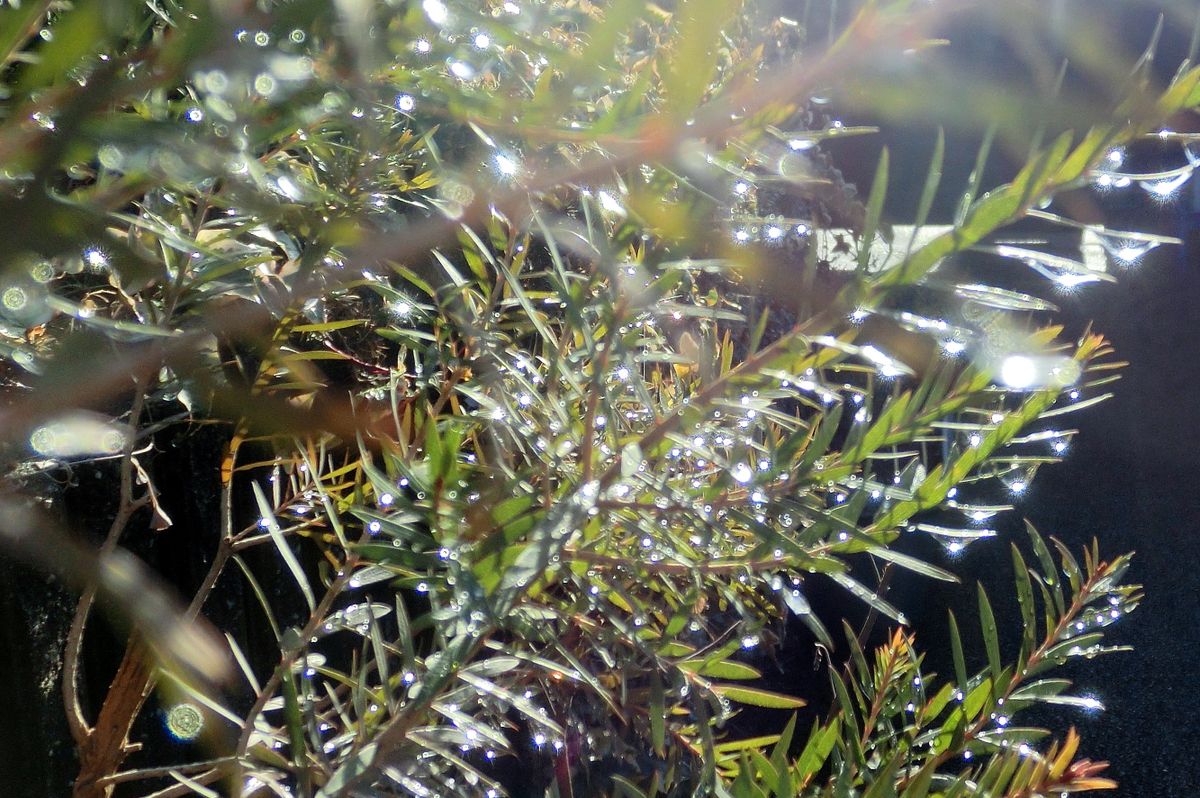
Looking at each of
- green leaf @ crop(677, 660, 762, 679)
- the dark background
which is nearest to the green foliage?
green leaf @ crop(677, 660, 762, 679)

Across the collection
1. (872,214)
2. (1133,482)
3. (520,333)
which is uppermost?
(872,214)

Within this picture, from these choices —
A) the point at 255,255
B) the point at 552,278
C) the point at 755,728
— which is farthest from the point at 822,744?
the point at 755,728

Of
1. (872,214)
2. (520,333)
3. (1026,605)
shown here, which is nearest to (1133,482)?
(1026,605)

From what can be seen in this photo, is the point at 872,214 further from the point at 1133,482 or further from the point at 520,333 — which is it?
the point at 1133,482

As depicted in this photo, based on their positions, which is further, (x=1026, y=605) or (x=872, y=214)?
(x=1026, y=605)

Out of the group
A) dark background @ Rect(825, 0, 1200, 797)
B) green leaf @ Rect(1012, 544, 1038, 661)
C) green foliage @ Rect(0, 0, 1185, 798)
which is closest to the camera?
green foliage @ Rect(0, 0, 1185, 798)

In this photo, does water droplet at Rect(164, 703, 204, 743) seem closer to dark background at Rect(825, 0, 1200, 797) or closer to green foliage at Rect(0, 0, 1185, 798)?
green foliage at Rect(0, 0, 1185, 798)

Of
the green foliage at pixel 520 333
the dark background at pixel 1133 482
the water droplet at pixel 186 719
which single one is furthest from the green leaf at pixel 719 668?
the dark background at pixel 1133 482

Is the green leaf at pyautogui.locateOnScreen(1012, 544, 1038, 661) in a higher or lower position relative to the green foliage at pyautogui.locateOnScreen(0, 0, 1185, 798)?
lower
